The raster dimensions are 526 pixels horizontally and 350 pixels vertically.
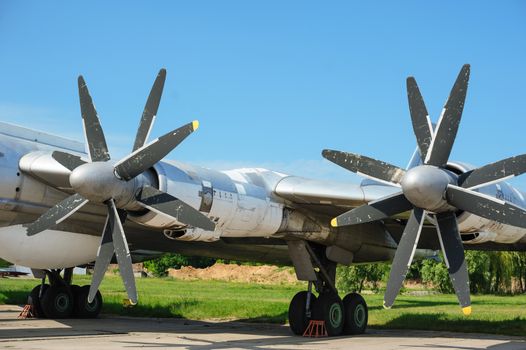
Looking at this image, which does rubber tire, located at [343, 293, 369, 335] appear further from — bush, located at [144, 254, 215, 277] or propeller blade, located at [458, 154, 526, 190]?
bush, located at [144, 254, 215, 277]

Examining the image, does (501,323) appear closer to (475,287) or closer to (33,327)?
(33,327)

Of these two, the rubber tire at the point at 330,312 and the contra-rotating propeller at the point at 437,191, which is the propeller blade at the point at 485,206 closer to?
the contra-rotating propeller at the point at 437,191

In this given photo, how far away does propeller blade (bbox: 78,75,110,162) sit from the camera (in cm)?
1213

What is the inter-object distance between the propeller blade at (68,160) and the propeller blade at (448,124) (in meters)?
5.88

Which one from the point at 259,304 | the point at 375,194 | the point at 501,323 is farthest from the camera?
the point at 259,304

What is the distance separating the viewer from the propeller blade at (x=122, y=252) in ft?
35.7

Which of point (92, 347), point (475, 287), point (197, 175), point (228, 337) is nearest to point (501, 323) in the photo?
point (228, 337)

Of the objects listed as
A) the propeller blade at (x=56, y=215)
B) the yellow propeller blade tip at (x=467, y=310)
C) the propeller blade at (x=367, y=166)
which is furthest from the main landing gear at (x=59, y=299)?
the yellow propeller blade tip at (x=467, y=310)

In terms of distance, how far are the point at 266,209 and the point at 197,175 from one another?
1.88 meters

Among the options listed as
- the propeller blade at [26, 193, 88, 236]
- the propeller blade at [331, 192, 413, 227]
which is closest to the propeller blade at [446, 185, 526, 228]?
the propeller blade at [331, 192, 413, 227]

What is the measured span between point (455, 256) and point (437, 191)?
1110 millimetres

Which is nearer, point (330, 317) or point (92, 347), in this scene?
point (92, 347)

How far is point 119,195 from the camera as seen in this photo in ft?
37.9

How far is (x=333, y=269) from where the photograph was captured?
16.7 metres
